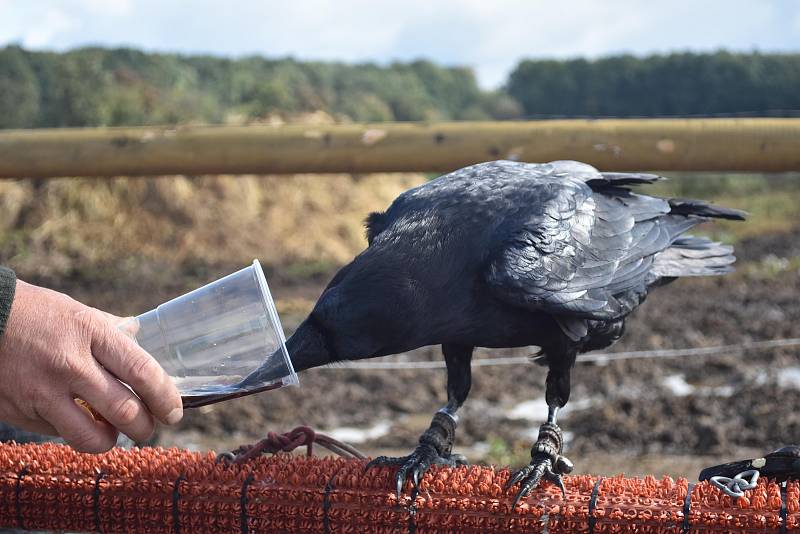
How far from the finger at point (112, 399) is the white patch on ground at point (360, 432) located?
309 centimetres

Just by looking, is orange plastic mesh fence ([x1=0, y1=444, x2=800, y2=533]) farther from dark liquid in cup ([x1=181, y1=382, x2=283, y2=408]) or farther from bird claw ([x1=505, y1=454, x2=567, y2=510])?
dark liquid in cup ([x1=181, y1=382, x2=283, y2=408])

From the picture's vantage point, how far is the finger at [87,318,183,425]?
1485mm

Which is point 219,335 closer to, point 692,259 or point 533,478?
point 533,478

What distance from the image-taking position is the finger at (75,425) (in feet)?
4.90

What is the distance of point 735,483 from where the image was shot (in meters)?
1.59

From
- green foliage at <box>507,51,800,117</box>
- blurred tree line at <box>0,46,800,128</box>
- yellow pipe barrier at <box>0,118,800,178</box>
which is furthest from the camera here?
blurred tree line at <box>0,46,800,128</box>

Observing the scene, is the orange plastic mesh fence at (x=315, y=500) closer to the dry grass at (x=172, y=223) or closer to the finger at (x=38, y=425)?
the finger at (x=38, y=425)

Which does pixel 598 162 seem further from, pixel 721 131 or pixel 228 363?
pixel 228 363

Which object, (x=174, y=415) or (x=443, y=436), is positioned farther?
(x=443, y=436)

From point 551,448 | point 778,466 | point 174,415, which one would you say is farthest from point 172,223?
point 778,466

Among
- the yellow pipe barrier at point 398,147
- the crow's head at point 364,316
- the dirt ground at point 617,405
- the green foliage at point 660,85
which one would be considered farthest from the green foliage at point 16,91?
the crow's head at point 364,316

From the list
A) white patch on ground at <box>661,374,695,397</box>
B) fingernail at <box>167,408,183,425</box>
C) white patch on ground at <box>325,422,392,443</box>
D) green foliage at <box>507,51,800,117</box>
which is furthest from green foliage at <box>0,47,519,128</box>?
fingernail at <box>167,408,183,425</box>

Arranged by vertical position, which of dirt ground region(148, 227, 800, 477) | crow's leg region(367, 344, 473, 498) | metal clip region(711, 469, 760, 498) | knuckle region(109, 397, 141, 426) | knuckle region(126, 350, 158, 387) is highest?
knuckle region(126, 350, 158, 387)

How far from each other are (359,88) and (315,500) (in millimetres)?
10983
